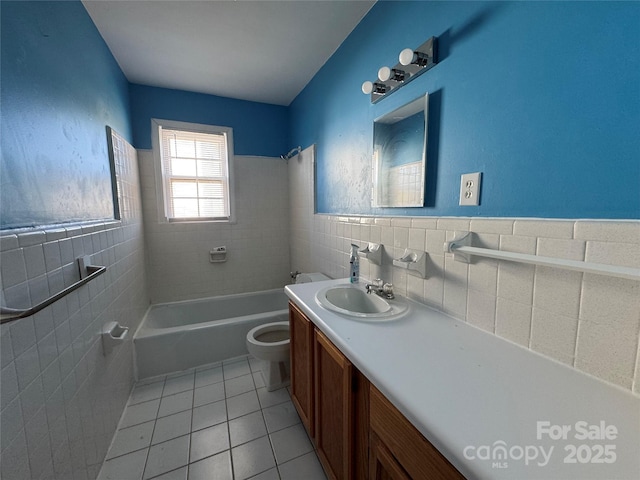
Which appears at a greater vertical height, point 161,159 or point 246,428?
point 161,159

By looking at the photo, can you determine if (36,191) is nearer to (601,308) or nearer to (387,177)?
(387,177)

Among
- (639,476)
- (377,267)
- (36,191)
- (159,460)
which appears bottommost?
(159,460)

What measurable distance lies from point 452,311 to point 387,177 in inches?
31.2

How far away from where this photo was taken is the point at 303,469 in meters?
1.29

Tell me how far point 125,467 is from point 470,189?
7.02 feet

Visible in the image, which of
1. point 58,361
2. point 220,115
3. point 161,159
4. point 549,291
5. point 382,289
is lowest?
point 58,361

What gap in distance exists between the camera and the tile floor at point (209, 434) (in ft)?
4.22

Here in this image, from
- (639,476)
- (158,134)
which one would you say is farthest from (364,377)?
(158,134)

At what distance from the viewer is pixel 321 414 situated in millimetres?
1205

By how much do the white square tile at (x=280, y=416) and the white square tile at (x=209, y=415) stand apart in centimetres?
27

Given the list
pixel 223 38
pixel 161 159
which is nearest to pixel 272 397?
pixel 161 159

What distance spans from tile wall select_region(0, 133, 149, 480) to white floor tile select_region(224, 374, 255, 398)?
0.65 metres

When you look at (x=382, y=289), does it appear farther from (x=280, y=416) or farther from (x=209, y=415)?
(x=209, y=415)

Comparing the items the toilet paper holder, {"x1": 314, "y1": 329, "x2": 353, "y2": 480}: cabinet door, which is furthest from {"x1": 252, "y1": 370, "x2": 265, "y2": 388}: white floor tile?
the toilet paper holder
